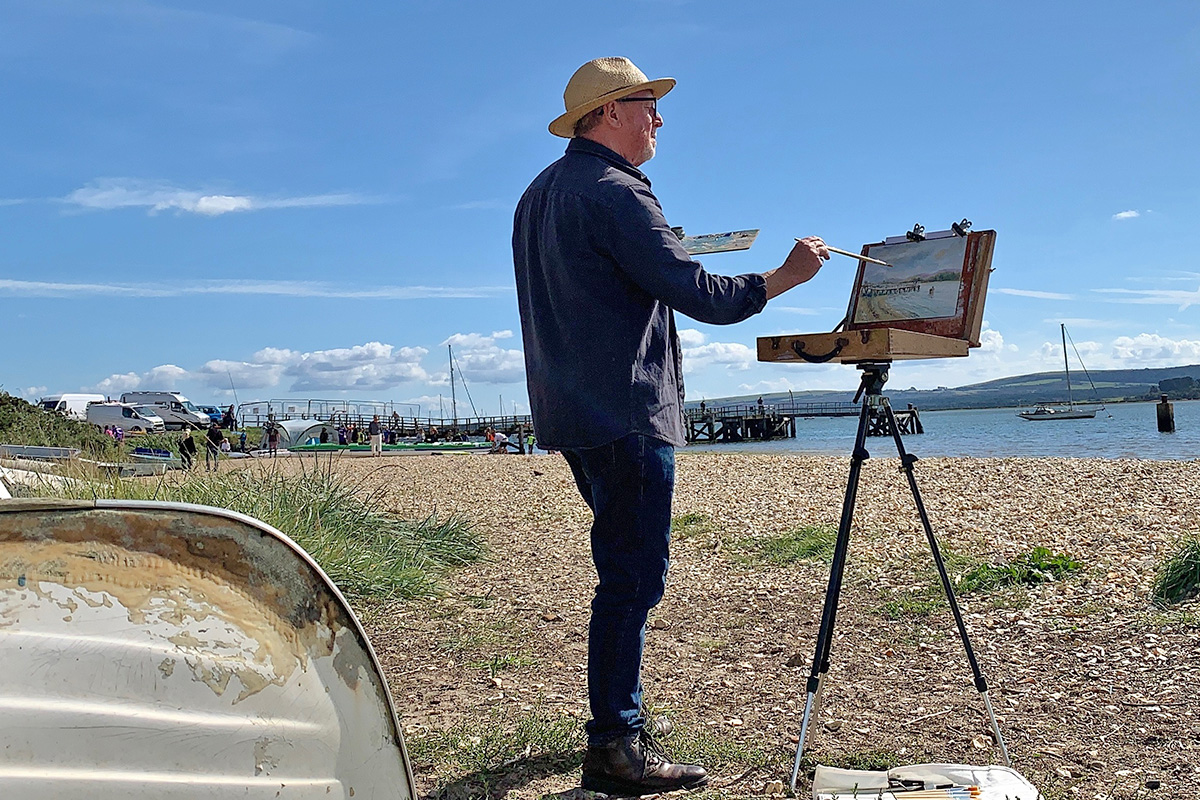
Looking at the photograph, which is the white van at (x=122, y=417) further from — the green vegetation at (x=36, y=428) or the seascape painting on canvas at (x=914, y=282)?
the seascape painting on canvas at (x=914, y=282)

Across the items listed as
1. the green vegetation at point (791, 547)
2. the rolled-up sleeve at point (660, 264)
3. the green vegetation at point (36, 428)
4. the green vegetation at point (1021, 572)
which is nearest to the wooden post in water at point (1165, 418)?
the green vegetation at point (791, 547)

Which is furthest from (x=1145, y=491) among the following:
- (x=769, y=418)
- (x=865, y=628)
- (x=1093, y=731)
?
(x=769, y=418)

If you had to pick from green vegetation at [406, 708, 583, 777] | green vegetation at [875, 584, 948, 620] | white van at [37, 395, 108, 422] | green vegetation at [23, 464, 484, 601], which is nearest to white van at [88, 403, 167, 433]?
white van at [37, 395, 108, 422]

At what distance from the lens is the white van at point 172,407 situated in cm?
4266

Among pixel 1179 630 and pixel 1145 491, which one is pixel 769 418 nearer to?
pixel 1145 491

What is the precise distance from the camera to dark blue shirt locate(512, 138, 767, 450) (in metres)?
2.63

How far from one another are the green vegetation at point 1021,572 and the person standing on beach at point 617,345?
3.03m

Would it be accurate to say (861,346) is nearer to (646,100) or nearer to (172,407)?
(646,100)

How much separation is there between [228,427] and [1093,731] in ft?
123

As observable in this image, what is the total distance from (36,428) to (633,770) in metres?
14.7

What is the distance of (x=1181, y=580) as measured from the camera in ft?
15.1

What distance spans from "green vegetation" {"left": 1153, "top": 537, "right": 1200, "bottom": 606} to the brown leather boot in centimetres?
296

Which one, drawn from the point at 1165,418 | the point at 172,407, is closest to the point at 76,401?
the point at 172,407

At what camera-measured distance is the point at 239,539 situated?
1.59 m
